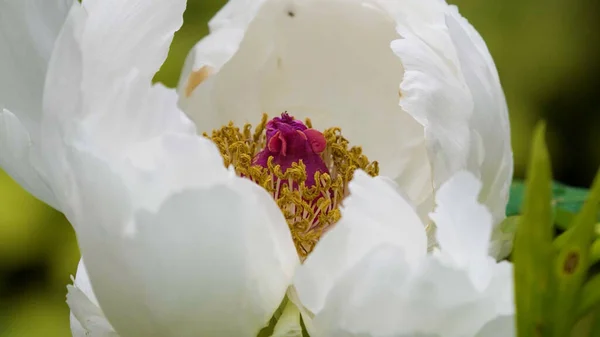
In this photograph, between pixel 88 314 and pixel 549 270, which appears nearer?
pixel 549 270

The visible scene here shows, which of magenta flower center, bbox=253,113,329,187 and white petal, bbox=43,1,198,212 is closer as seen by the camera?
white petal, bbox=43,1,198,212

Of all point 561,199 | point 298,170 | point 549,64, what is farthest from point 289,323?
point 549,64

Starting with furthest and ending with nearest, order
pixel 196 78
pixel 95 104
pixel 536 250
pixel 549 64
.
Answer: pixel 549 64 < pixel 196 78 < pixel 95 104 < pixel 536 250

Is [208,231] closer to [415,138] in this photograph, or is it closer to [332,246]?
[332,246]

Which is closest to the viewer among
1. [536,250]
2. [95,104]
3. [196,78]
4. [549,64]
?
[536,250]

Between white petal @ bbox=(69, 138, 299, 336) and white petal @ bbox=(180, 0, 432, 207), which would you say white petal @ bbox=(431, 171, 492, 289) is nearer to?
white petal @ bbox=(69, 138, 299, 336)

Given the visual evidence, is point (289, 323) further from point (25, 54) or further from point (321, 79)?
point (321, 79)

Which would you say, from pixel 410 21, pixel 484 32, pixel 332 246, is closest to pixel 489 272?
pixel 332 246

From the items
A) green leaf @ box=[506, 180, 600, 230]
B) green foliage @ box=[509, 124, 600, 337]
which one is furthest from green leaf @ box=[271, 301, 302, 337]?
green leaf @ box=[506, 180, 600, 230]
